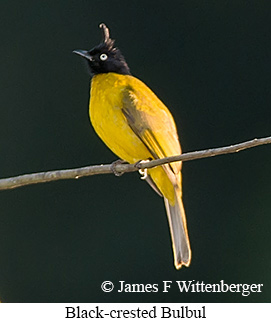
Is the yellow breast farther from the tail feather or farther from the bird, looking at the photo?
the tail feather

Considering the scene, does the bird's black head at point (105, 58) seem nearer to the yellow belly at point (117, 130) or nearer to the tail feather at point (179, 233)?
the yellow belly at point (117, 130)

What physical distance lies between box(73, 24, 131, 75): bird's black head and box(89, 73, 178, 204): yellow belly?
0.17 meters

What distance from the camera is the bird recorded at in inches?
95.9

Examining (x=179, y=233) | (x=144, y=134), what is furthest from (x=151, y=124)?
(x=179, y=233)

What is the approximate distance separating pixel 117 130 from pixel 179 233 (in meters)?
0.45

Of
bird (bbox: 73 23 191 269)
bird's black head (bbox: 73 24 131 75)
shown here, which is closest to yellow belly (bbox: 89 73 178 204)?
bird (bbox: 73 23 191 269)

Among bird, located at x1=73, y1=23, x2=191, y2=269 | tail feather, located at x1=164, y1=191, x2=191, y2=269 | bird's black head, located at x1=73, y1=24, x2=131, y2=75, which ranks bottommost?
tail feather, located at x1=164, y1=191, x2=191, y2=269

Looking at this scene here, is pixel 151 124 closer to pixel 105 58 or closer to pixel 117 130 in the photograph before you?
pixel 117 130

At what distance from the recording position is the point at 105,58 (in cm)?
276

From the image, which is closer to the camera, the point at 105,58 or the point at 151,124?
the point at 151,124

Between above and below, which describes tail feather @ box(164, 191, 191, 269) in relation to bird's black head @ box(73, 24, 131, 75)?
below

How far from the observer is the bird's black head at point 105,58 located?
2.75 meters
